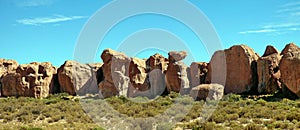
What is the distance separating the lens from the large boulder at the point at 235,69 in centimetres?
3553

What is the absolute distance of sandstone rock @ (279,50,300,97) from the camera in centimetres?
2941

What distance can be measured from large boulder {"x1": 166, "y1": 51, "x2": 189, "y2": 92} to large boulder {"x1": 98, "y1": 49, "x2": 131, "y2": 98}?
4523 mm

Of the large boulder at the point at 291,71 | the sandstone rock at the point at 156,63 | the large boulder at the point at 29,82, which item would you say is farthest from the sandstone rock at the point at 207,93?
the large boulder at the point at 29,82

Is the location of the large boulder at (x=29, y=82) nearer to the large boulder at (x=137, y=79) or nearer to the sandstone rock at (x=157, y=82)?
the large boulder at (x=137, y=79)

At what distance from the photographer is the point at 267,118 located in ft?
69.8

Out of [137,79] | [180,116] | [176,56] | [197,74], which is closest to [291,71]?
[197,74]

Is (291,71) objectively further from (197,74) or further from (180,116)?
(180,116)

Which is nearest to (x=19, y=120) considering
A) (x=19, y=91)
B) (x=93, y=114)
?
(x=93, y=114)

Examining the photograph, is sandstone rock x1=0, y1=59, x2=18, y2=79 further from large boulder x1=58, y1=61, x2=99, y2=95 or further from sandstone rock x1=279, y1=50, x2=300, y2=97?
sandstone rock x1=279, y1=50, x2=300, y2=97

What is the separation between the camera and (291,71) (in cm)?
2989

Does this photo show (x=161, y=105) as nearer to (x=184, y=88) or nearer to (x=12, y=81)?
(x=184, y=88)

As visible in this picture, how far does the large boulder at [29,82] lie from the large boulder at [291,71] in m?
25.6

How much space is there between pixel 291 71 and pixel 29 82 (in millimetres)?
27404

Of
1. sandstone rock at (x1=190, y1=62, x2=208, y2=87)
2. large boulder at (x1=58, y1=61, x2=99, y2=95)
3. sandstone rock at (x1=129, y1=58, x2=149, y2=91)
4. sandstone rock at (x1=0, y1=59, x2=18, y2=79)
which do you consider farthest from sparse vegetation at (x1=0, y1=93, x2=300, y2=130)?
sandstone rock at (x1=0, y1=59, x2=18, y2=79)
